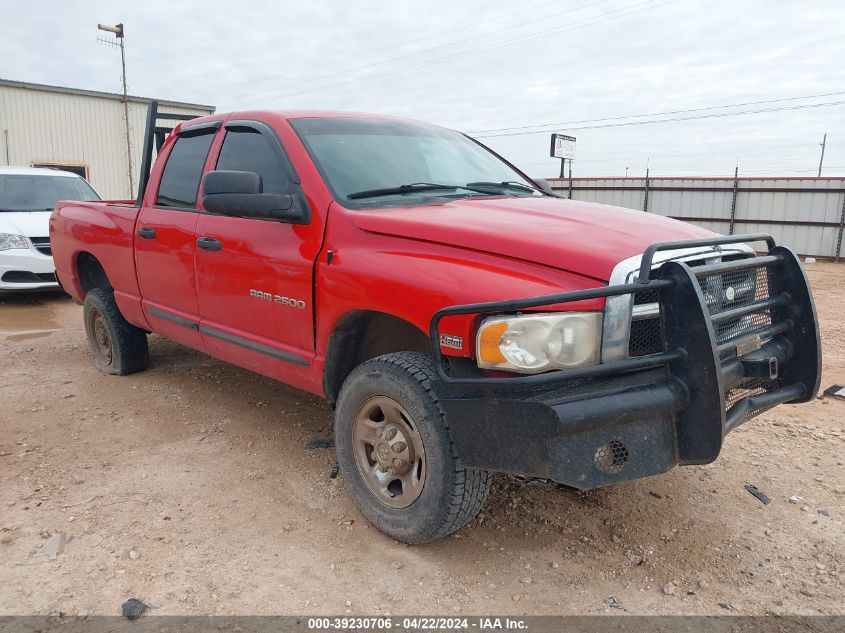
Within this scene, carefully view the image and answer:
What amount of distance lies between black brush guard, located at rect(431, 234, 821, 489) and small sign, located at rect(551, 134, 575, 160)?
2196 centimetres

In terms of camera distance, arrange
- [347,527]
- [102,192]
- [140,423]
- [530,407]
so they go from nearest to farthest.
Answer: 1. [530,407]
2. [347,527]
3. [140,423]
4. [102,192]

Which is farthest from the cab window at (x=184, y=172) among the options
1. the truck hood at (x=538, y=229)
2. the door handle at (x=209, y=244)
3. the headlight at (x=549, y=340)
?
the headlight at (x=549, y=340)

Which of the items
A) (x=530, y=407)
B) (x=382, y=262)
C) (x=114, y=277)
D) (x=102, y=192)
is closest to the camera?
(x=530, y=407)

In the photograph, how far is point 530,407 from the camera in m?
2.21

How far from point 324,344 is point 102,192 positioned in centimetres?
2004

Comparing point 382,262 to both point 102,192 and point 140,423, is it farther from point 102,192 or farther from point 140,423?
point 102,192

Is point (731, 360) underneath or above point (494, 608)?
above

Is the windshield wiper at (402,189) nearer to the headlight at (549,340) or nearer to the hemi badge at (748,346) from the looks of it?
the headlight at (549,340)

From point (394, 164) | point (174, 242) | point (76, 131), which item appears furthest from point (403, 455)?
point (76, 131)

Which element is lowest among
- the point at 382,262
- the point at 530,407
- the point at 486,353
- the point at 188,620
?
the point at 188,620

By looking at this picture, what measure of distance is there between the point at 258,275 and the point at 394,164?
2.97ft

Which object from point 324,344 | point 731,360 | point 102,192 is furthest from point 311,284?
point 102,192

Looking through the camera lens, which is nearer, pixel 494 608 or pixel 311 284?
pixel 494 608

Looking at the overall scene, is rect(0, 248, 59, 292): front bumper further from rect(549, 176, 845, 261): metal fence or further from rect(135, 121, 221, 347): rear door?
rect(549, 176, 845, 261): metal fence
